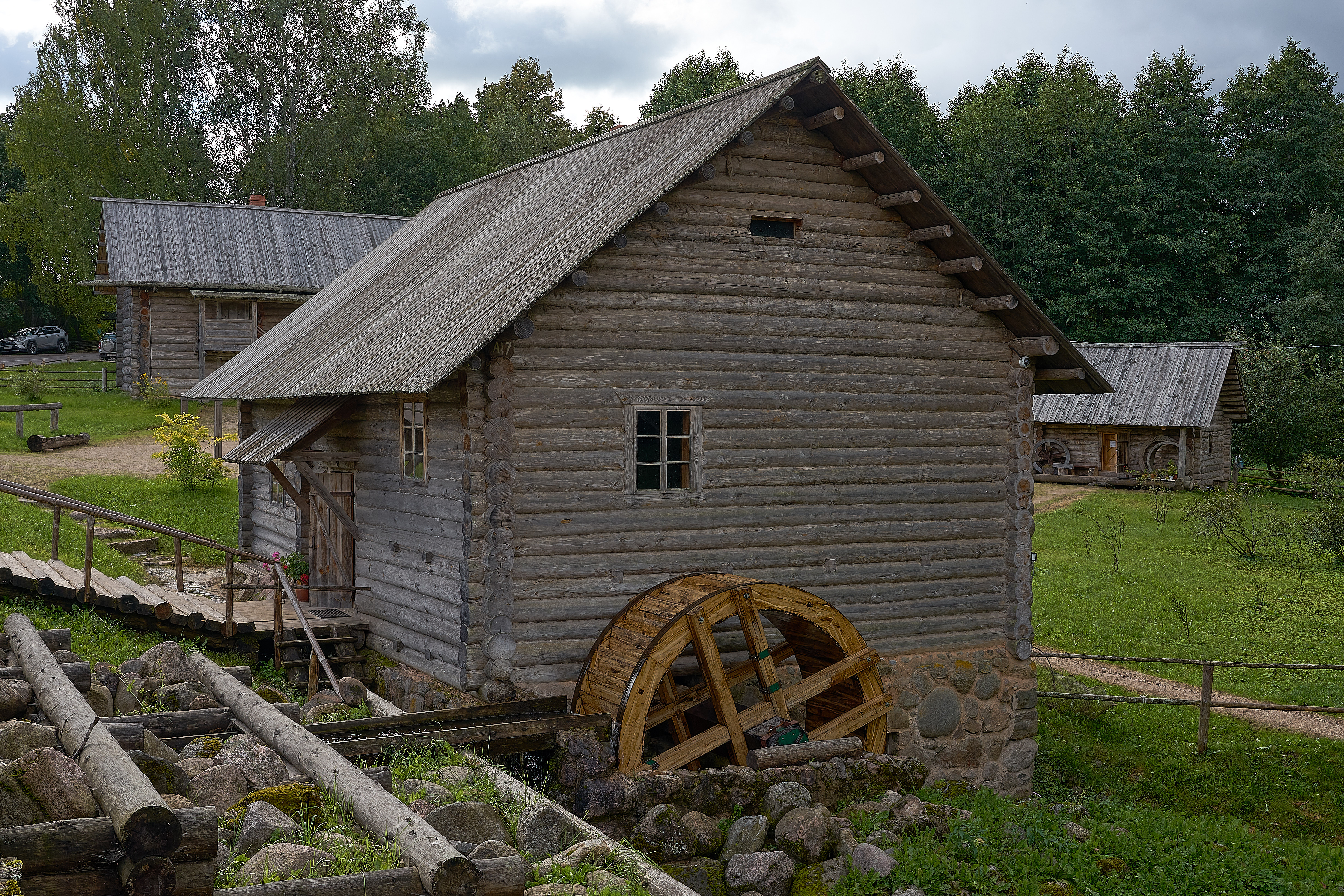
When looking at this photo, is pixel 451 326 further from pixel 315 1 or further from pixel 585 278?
pixel 315 1

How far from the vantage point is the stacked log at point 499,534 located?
419 inches

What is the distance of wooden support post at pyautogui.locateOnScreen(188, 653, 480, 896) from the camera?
5.38m

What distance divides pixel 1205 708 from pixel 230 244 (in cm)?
2902

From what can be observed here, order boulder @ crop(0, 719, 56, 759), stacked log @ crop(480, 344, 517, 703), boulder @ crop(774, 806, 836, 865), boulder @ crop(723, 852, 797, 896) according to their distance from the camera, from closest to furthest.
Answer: boulder @ crop(0, 719, 56, 759) < boulder @ crop(723, 852, 797, 896) < boulder @ crop(774, 806, 836, 865) < stacked log @ crop(480, 344, 517, 703)

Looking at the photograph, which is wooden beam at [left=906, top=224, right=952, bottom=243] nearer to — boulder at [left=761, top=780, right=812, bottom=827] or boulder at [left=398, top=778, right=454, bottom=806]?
boulder at [left=761, top=780, right=812, bottom=827]

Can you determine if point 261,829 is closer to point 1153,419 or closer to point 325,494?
point 325,494

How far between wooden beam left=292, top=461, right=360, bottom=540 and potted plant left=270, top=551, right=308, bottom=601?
6.74 feet

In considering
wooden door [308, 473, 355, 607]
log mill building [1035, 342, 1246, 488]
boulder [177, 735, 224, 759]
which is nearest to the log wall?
boulder [177, 735, 224, 759]

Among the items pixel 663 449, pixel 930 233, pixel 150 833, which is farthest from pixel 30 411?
pixel 150 833

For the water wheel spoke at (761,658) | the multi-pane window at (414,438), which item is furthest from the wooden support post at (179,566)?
the water wheel spoke at (761,658)

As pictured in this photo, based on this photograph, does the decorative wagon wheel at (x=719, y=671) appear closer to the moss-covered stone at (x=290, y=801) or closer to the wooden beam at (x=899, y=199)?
the moss-covered stone at (x=290, y=801)

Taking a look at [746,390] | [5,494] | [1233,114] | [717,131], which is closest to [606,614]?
[746,390]

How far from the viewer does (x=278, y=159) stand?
41.8 meters

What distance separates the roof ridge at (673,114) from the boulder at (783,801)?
6.92 metres
